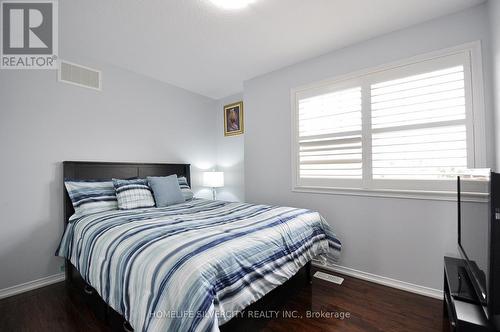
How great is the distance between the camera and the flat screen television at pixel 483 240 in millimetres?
970

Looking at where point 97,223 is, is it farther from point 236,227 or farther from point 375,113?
point 375,113

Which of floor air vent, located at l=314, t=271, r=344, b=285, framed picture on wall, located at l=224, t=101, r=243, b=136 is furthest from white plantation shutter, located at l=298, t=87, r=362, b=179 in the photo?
framed picture on wall, located at l=224, t=101, r=243, b=136

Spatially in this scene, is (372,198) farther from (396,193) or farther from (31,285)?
(31,285)

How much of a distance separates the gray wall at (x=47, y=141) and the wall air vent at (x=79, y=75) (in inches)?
2.5

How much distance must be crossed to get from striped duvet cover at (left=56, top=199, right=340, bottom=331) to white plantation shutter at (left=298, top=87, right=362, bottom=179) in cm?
77

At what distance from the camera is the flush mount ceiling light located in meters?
1.84

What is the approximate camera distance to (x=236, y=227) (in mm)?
1687

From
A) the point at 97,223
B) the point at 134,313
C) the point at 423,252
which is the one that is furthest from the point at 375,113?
the point at 97,223

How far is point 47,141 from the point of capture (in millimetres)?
2357

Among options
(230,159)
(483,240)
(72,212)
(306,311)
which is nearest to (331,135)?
(483,240)

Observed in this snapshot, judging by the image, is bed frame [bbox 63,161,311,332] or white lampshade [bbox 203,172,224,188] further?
white lampshade [bbox 203,172,224,188]

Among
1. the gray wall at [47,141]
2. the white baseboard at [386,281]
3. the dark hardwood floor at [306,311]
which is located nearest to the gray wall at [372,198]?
the white baseboard at [386,281]

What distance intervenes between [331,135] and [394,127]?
0.63 metres

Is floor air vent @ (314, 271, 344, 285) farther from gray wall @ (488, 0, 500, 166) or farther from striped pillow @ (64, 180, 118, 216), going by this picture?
striped pillow @ (64, 180, 118, 216)
